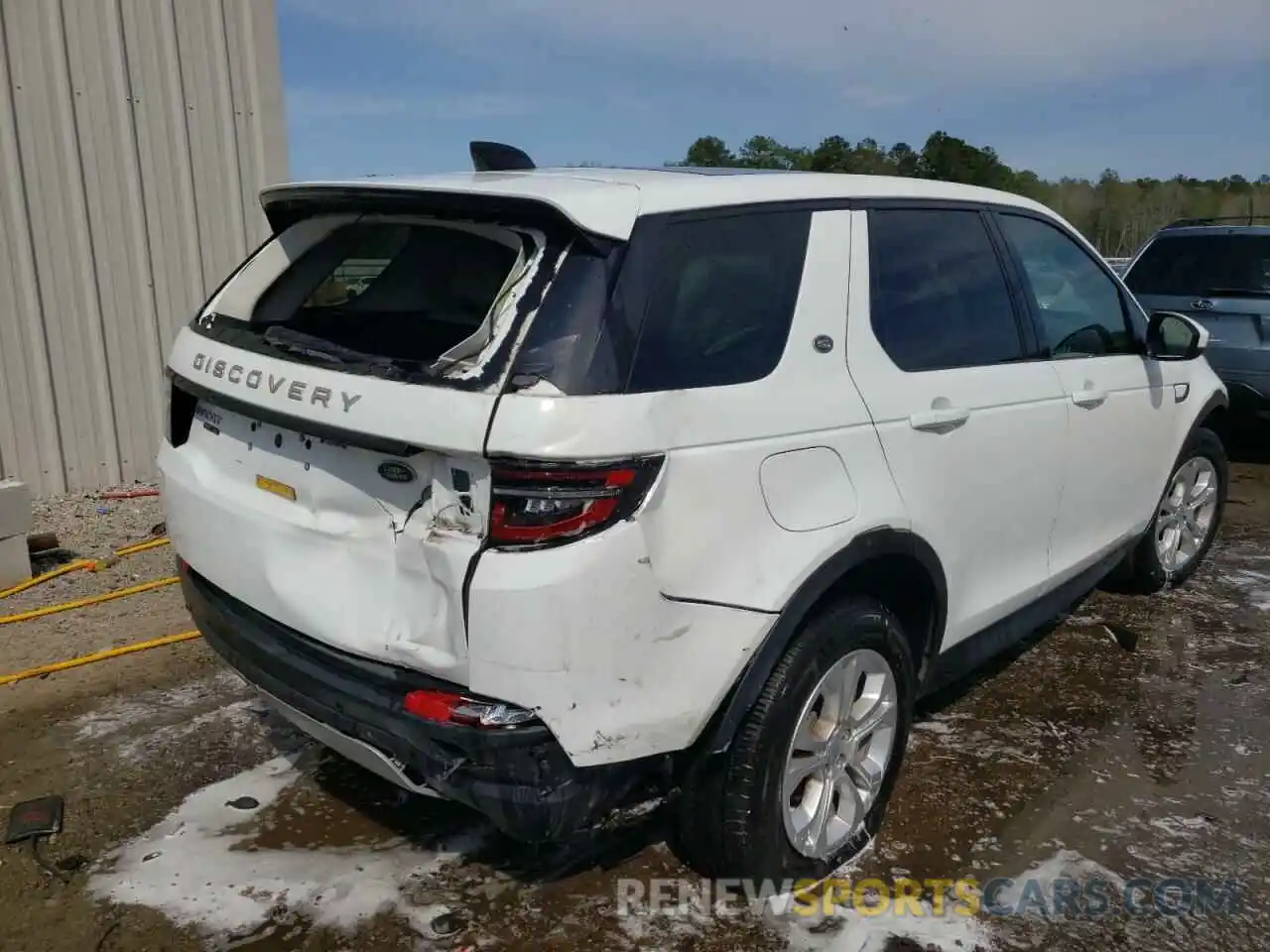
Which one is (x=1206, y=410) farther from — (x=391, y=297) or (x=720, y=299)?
(x=391, y=297)

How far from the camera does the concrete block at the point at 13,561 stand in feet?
15.6

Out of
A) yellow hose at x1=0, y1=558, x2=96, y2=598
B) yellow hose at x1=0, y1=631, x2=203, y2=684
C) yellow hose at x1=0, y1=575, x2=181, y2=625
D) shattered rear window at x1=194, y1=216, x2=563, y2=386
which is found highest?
shattered rear window at x1=194, y1=216, x2=563, y2=386

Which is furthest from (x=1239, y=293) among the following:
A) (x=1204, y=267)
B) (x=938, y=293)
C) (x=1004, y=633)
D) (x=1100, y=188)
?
(x=1100, y=188)

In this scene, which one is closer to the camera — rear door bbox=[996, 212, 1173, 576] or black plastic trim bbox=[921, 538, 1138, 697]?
black plastic trim bbox=[921, 538, 1138, 697]

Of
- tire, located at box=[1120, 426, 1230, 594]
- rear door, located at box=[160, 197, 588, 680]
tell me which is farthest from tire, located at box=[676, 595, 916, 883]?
tire, located at box=[1120, 426, 1230, 594]

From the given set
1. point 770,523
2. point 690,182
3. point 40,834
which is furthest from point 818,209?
point 40,834

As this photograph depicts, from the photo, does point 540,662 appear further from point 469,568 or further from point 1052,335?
point 1052,335

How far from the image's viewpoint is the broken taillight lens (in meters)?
2.09

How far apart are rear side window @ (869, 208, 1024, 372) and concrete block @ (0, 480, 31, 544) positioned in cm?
407

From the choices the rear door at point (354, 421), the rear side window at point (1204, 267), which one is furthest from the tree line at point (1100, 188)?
the rear door at point (354, 421)

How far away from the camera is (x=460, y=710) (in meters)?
2.13

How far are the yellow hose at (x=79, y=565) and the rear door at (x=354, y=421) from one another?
2.41m

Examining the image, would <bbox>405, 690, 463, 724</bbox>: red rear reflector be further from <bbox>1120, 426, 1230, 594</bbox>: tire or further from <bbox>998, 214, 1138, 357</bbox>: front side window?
<bbox>1120, 426, 1230, 594</bbox>: tire

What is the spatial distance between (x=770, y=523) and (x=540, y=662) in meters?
0.63
